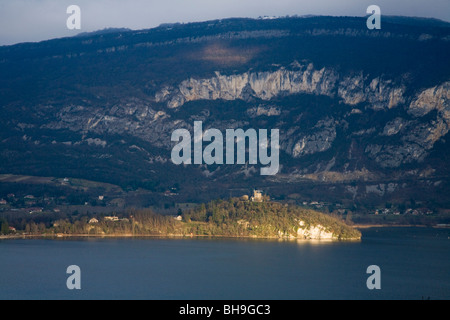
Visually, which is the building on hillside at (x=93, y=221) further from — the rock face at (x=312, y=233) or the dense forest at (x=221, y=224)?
the rock face at (x=312, y=233)

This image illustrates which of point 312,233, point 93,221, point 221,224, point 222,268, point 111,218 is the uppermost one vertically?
point 222,268

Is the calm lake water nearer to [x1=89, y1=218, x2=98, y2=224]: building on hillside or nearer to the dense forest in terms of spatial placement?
the dense forest

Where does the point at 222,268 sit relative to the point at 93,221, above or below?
above

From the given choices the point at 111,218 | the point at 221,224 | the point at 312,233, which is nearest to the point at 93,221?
the point at 111,218

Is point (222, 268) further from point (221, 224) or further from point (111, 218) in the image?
point (111, 218)

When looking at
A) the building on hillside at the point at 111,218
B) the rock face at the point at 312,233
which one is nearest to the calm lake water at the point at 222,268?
the rock face at the point at 312,233

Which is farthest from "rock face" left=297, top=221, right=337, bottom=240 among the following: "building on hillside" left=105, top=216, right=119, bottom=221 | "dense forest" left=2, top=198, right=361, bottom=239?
"building on hillside" left=105, top=216, right=119, bottom=221
